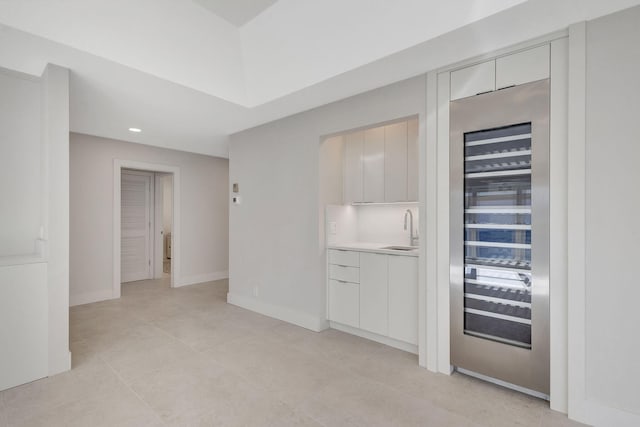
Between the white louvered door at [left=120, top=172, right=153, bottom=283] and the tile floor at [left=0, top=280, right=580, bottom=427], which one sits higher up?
the white louvered door at [left=120, top=172, right=153, bottom=283]

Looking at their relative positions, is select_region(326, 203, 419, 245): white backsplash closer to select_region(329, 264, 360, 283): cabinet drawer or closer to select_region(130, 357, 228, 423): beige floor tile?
select_region(329, 264, 360, 283): cabinet drawer

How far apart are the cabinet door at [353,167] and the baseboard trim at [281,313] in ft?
4.75

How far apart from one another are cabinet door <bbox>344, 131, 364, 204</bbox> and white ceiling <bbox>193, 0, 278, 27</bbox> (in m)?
1.68

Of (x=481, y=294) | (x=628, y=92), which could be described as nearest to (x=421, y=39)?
(x=628, y=92)

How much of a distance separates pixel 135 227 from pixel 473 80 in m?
6.35

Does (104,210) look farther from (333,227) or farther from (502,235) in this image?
(502,235)

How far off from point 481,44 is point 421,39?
435 millimetres

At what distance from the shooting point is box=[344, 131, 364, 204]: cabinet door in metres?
3.76

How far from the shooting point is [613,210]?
1896 millimetres

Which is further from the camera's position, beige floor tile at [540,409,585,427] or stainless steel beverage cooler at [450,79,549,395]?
stainless steel beverage cooler at [450,79,549,395]

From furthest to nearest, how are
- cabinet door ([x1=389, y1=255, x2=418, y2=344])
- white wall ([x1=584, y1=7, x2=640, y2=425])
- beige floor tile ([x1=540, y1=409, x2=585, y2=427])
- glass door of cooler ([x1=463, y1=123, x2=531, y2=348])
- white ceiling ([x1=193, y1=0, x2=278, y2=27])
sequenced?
cabinet door ([x1=389, y1=255, x2=418, y2=344]), white ceiling ([x1=193, y1=0, x2=278, y2=27]), glass door of cooler ([x1=463, y1=123, x2=531, y2=348]), beige floor tile ([x1=540, y1=409, x2=585, y2=427]), white wall ([x1=584, y1=7, x2=640, y2=425])

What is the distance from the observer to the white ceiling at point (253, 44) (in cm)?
201

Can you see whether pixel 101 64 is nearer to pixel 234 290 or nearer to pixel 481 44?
pixel 481 44

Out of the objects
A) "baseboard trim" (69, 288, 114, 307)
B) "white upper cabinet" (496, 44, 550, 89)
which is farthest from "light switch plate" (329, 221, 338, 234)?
"baseboard trim" (69, 288, 114, 307)
